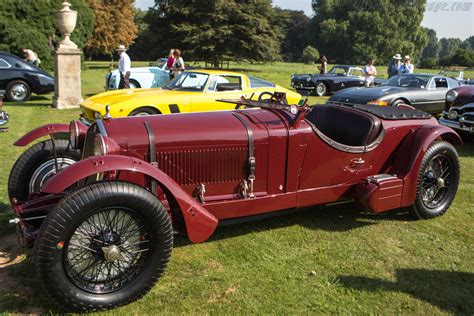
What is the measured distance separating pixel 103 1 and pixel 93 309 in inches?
1852

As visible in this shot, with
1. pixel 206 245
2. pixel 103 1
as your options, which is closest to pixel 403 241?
pixel 206 245

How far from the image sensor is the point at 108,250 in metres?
2.89

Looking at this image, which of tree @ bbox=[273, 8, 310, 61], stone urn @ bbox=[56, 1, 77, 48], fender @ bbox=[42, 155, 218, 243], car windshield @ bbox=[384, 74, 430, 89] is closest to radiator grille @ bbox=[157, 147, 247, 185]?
fender @ bbox=[42, 155, 218, 243]

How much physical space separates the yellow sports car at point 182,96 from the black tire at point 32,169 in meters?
4.06

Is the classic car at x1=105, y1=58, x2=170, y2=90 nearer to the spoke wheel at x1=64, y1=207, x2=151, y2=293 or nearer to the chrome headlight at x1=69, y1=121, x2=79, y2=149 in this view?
the chrome headlight at x1=69, y1=121, x2=79, y2=149

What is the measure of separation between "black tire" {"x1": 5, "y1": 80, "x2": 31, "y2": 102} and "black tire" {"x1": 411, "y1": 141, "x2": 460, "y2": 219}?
1247 centimetres

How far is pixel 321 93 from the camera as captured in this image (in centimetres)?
1814

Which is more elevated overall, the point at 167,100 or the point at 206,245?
the point at 167,100

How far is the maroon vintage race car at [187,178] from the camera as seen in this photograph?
2.82m

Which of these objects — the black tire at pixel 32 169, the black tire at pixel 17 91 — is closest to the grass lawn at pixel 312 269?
the black tire at pixel 32 169

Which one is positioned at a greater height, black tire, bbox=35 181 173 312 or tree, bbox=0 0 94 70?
tree, bbox=0 0 94 70

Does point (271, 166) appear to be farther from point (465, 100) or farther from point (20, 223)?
point (465, 100)

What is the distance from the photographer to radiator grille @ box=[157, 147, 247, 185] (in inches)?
139

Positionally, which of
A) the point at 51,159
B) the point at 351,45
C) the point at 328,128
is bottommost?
the point at 51,159
